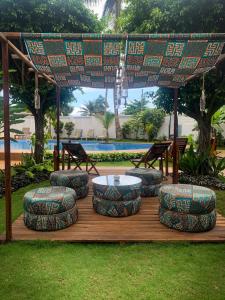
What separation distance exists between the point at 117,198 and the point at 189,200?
111 centimetres

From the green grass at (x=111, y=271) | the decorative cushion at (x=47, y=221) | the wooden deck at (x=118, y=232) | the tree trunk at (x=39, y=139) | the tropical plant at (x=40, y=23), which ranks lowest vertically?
the green grass at (x=111, y=271)

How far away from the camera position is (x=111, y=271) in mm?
2664

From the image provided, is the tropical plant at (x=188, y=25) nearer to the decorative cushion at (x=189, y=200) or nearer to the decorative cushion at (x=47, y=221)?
the decorative cushion at (x=189, y=200)

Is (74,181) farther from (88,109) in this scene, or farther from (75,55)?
(88,109)

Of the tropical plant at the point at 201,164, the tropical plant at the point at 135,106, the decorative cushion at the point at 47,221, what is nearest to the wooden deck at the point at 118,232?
the decorative cushion at the point at 47,221

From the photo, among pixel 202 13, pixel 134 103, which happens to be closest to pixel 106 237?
pixel 202 13

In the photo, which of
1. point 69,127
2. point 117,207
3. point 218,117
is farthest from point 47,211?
point 69,127

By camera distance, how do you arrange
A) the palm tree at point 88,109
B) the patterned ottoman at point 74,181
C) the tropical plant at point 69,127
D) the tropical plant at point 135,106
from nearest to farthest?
1. the patterned ottoman at point 74,181
2. the tropical plant at point 69,127
3. the tropical plant at point 135,106
4. the palm tree at point 88,109

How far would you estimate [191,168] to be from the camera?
701cm

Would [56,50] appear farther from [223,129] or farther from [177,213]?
[223,129]

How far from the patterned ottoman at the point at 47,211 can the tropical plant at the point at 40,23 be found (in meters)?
4.30

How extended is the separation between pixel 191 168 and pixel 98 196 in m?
3.68

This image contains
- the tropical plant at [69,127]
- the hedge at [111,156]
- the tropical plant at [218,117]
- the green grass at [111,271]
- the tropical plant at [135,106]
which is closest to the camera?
the green grass at [111,271]

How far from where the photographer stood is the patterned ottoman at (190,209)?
136 inches
